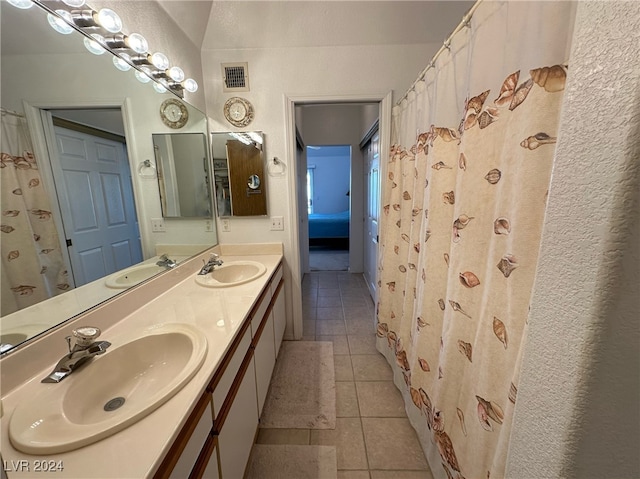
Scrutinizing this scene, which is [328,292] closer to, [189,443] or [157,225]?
[157,225]

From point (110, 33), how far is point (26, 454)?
1470 millimetres

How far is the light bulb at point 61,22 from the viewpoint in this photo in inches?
34.1

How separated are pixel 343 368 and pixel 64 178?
1981 mm

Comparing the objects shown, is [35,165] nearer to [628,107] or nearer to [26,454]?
[26,454]

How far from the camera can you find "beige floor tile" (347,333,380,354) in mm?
2170

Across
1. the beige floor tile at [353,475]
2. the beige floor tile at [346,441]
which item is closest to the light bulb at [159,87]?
the beige floor tile at [346,441]

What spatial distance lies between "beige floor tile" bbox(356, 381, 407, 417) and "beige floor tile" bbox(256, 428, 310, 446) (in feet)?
1.27

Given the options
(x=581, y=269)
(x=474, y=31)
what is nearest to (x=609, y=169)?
(x=581, y=269)

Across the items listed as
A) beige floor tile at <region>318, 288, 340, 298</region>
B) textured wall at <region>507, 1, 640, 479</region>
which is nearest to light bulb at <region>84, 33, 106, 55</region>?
textured wall at <region>507, 1, 640, 479</region>

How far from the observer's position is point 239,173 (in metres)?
2.02

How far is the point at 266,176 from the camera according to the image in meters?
2.04

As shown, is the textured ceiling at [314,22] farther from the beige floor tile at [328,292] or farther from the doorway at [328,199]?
the doorway at [328,199]

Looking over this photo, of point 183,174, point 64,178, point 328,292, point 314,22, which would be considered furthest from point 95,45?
point 328,292

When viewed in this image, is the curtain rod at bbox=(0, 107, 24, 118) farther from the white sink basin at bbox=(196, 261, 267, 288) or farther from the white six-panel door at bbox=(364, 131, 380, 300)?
the white six-panel door at bbox=(364, 131, 380, 300)
